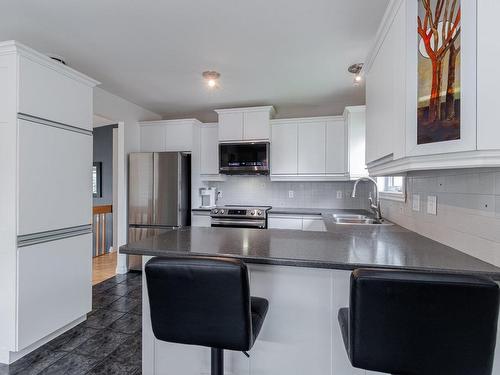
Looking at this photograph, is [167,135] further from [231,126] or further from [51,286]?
[51,286]

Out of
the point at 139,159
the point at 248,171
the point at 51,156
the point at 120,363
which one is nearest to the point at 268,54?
the point at 248,171

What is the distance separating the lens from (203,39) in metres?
2.29

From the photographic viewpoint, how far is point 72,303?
2.32m

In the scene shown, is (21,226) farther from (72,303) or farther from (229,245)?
(229,245)

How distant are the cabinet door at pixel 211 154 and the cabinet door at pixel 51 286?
79.8 inches

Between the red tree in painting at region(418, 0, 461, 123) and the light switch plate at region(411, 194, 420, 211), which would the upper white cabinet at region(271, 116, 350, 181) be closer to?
the light switch plate at region(411, 194, 420, 211)

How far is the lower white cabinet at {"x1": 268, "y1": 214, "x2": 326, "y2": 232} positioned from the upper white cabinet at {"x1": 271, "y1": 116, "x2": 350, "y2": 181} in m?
0.64

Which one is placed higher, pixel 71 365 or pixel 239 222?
pixel 239 222

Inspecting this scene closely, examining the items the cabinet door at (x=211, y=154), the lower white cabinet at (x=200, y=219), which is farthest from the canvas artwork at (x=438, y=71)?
the cabinet door at (x=211, y=154)

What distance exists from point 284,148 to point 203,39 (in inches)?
79.5

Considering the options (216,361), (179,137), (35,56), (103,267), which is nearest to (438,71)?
(216,361)

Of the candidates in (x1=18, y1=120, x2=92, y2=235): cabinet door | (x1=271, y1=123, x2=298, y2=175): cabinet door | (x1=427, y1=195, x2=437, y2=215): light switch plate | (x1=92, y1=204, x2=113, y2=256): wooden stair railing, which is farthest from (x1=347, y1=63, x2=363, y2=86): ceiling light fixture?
(x1=92, y1=204, x2=113, y2=256): wooden stair railing

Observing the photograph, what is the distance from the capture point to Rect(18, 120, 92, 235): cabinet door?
1946 mm

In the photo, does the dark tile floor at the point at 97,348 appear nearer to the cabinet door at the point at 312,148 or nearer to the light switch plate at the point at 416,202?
the light switch plate at the point at 416,202
